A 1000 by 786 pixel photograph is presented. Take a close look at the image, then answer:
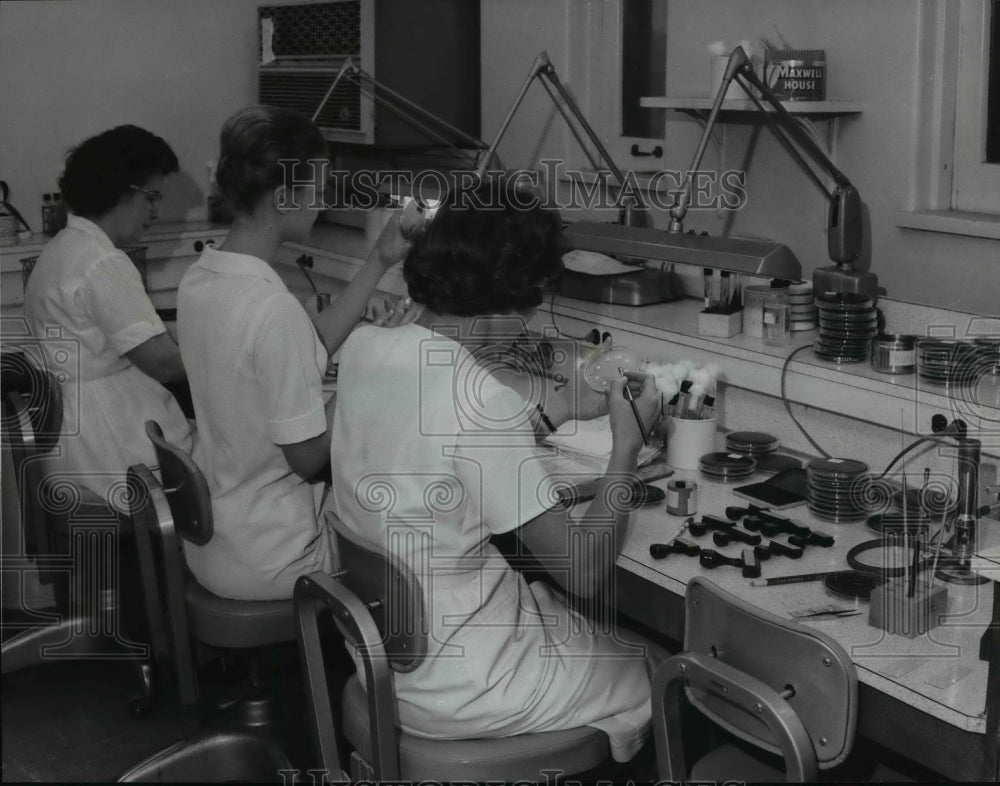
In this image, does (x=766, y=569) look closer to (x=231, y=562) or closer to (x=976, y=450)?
(x=976, y=450)

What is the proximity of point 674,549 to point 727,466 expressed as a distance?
42cm

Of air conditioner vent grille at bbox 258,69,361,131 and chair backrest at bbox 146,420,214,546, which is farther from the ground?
air conditioner vent grille at bbox 258,69,361,131

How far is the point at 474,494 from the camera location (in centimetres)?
172

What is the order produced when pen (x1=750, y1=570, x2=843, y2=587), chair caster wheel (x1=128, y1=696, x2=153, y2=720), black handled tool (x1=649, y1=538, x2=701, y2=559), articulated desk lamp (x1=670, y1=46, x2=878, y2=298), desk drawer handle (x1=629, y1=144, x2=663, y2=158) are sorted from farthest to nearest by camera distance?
1. desk drawer handle (x1=629, y1=144, x2=663, y2=158)
2. chair caster wheel (x1=128, y1=696, x2=153, y2=720)
3. articulated desk lamp (x1=670, y1=46, x2=878, y2=298)
4. black handled tool (x1=649, y1=538, x2=701, y2=559)
5. pen (x1=750, y1=570, x2=843, y2=587)

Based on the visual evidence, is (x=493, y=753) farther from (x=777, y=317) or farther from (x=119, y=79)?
(x=119, y=79)

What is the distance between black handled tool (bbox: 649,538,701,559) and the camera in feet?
6.32

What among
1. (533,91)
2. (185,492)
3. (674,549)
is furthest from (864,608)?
(533,91)

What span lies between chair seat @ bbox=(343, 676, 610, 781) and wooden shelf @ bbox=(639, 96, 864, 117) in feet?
5.36

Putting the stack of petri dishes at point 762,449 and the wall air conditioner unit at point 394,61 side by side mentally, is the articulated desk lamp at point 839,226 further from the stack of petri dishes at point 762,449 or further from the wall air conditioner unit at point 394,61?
the wall air conditioner unit at point 394,61

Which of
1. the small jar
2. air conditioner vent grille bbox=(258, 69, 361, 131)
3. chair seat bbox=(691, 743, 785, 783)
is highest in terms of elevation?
air conditioner vent grille bbox=(258, 69, 361, 131)

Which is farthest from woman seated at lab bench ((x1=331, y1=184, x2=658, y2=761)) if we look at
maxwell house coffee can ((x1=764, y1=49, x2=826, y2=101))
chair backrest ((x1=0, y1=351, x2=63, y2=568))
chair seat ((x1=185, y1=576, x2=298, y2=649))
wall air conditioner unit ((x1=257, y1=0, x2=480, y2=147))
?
wall air conditioner unit ((x1=257, y1=0, x2=480, y2=147))

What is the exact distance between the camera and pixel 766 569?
1.89m

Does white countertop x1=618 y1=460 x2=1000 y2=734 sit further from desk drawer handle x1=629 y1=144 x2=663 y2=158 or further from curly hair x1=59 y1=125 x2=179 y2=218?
curly hair x1=59 y1=125 x2=179 y2=218

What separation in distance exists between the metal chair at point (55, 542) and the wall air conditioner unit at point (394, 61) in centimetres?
186
